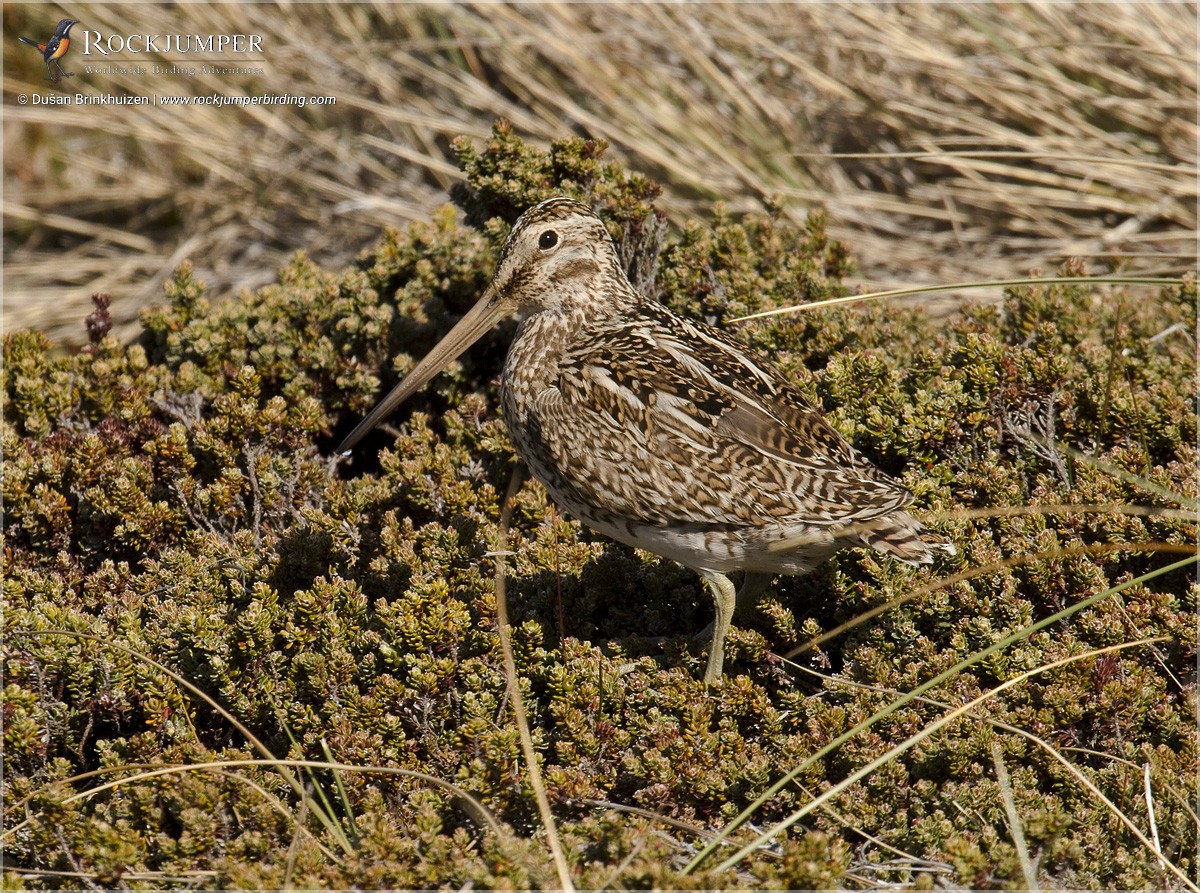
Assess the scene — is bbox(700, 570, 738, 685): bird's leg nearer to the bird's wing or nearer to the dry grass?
the bird's wing

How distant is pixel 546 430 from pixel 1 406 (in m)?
2.90

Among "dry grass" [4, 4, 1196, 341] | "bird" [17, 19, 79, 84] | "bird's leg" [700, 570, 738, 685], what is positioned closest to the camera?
"bird's leg" [700, 570, 738, 685]

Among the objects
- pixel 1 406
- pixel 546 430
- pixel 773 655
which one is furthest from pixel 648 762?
pixel 1 406

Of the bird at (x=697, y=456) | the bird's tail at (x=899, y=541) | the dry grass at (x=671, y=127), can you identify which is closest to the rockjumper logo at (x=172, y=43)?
the dry grass at (x=671, y=127)

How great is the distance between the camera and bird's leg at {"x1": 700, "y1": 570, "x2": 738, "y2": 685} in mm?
4277

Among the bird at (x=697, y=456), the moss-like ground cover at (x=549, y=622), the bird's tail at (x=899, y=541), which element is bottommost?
the moss-like ground cover at (x=549, y=622)

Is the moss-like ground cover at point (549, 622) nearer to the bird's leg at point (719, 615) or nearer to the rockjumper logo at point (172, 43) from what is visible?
the bird's leg at point (719, 615)

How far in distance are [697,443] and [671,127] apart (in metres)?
4.12

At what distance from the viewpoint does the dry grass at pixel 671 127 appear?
710cm

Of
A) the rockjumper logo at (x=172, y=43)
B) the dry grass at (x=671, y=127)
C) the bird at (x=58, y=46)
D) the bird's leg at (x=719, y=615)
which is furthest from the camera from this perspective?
the bird at (x=58, y=46)

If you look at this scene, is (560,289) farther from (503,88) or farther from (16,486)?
(503,88)

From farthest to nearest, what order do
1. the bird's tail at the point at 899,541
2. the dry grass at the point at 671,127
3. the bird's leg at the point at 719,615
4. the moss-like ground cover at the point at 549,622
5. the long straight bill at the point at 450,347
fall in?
the dry grass at the point at 671,127 → the long straight bill at the point at 450,347 → the bird's leg at the point at 719,615 → the bird's tail at the point at 899,541 → the moss-like ground cover at the point at 549,622

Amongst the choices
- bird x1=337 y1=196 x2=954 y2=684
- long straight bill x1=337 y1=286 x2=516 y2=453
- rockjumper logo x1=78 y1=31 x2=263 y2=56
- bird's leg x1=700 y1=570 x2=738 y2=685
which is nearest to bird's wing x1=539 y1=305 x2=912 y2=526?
bird x1=337 y1=196 x2=954 y2=684

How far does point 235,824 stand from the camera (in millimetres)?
3738
